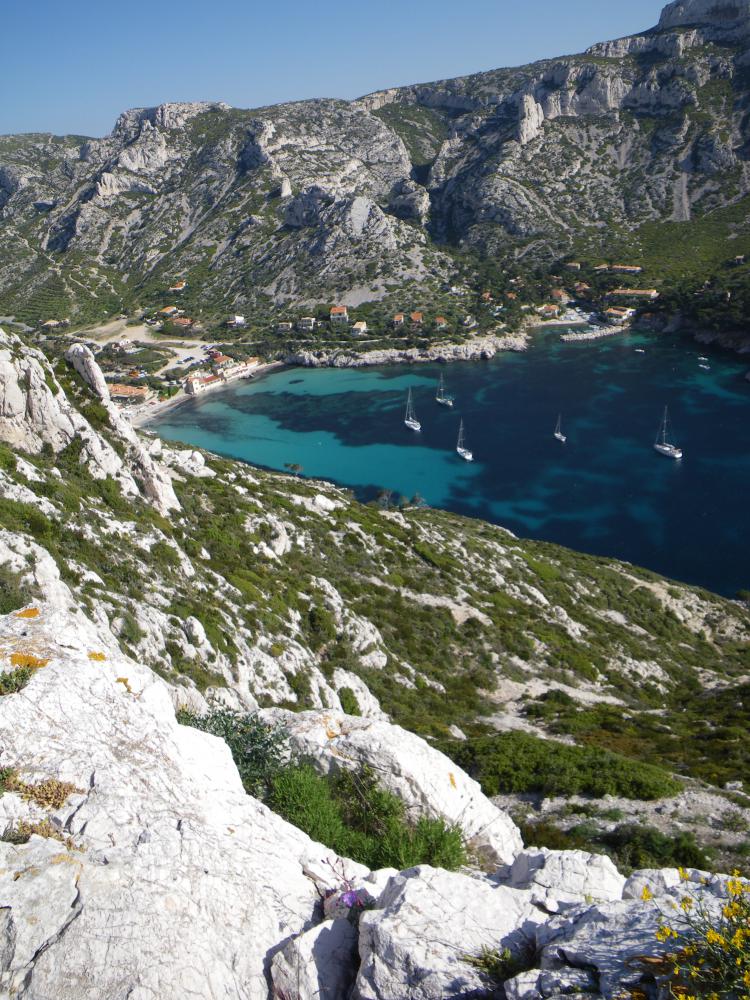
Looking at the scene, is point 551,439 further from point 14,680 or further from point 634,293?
point 14,680

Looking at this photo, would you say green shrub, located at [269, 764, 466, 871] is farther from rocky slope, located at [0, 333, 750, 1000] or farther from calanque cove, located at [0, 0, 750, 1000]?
rocky slope, located at [0, 333, 750, 1000]

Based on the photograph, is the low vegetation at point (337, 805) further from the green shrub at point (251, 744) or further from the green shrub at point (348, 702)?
the green shrub at point (348, 702)

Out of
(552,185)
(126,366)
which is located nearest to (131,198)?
(126,366)

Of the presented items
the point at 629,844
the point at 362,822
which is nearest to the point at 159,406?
the point at 362,822

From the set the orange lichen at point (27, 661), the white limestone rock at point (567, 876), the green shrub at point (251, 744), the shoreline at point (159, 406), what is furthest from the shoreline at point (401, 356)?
the white limestone rock at point (567, 876)

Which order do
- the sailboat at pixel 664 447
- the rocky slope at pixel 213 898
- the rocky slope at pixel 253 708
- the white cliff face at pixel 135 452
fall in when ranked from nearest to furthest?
the rocky slope at pixel 213 898 < the rocky slope at pixel 253 708 < the white cliff face at pixel 135 452 < the sailboat at pixel 664 447

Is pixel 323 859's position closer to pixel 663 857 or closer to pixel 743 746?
pixel 663 857
